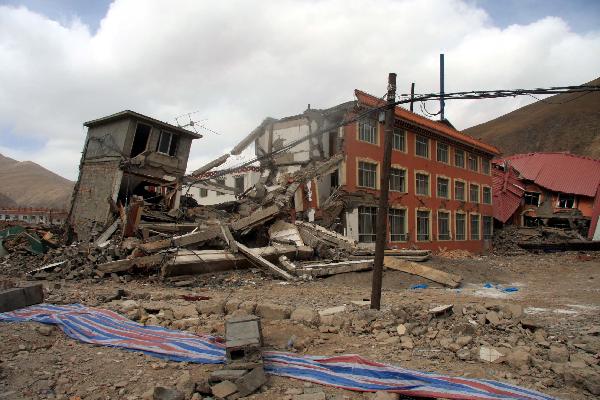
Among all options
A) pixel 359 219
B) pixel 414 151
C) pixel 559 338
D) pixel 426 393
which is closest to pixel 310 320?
pixel 426 393

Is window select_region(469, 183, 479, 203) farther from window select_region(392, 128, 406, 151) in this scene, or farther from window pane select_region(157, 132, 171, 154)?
window pane select_region(157, 132, 171, 154)

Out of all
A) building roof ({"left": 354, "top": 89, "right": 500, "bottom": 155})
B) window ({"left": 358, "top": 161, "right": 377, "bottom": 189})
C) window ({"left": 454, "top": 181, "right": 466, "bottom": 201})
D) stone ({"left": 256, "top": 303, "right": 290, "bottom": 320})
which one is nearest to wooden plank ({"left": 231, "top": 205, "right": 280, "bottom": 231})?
window ({"left": 358, "top": 161, "right": 377, "bottom": 189})

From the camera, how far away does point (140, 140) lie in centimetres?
2352

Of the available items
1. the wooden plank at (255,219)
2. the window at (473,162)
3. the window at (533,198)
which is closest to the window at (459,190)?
the window at (473,162)

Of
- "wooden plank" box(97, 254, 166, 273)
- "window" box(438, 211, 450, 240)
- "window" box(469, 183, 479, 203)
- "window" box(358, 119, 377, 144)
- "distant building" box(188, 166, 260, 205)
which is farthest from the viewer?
"distant building" box(188, 166, 260, 205)

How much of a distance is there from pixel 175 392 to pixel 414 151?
25276 mm

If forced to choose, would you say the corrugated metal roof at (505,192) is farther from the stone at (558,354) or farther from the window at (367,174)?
the stone at (558,354)

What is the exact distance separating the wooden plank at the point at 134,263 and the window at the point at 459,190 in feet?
80.3

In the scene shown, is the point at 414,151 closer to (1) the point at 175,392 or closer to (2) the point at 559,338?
(2) the point at 559,338

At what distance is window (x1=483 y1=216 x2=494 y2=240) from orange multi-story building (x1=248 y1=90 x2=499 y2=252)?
38.2 inches

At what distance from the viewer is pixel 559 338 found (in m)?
6.46

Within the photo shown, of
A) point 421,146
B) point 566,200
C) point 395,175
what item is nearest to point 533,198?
point 566,200

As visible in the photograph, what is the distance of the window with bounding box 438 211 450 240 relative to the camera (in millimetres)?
29875

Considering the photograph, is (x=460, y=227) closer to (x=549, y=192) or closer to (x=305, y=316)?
(x=549, y=192)
